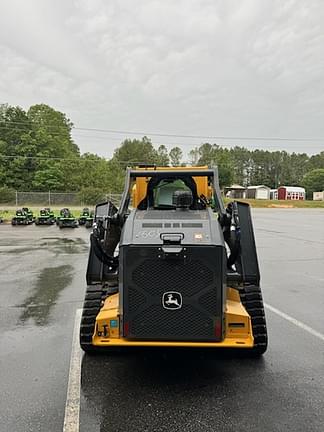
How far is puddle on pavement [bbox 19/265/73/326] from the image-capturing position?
5496 millimetres

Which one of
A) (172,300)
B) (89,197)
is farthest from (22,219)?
(172,300)

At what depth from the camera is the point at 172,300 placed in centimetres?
338

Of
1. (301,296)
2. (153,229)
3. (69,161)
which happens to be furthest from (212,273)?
(69,161)

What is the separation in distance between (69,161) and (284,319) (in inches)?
2007

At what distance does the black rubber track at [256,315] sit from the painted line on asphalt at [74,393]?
1.72 meters

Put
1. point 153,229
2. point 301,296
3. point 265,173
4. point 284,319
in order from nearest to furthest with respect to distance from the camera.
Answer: point 153,229 < point 284,319 < point 301,296 < point 265,173

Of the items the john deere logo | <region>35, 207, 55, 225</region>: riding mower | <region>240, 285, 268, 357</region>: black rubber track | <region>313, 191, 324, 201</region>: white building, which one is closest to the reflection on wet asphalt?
the john deere logo

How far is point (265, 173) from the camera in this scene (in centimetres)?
12300

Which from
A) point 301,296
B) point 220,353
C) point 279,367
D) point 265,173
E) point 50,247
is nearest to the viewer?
point 279,367

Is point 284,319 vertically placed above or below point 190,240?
below

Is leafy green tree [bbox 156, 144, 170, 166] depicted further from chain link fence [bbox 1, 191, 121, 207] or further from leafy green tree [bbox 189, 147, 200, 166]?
chain link fence [bbox 1, 191, 121, 207]

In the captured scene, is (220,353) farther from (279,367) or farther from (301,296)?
(301,296)

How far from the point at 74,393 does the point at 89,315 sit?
0.80m

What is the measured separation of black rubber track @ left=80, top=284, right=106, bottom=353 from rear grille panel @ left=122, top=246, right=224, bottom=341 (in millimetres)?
668
